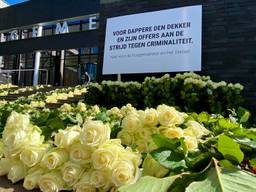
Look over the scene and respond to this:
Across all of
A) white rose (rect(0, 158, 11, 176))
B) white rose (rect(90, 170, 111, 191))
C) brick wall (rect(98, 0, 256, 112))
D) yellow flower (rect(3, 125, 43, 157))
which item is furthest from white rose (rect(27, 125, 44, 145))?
brick wall (rect(98, 0, 256, 112))

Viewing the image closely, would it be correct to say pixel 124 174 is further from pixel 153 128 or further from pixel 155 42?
pixel 155 42

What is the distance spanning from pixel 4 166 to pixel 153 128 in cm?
55

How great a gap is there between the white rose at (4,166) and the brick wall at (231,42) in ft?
26.3

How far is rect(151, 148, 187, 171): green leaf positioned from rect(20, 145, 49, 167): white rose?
1.47 feet

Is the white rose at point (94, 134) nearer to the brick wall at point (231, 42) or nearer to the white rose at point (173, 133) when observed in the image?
the white rose at point (173, 133)

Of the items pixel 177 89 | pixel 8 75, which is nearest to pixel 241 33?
pixel 177 89

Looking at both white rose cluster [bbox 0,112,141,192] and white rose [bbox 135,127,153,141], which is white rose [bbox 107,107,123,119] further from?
white rose cluster [bbox 0,112,141,192]

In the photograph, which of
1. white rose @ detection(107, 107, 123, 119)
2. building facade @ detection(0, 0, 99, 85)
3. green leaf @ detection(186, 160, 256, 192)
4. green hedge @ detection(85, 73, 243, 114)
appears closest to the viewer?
green leaf @ detection(186, 160, 256, 192)

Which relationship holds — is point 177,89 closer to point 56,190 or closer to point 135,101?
point 135,101

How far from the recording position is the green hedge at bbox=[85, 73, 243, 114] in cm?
759

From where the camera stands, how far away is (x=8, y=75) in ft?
90.1

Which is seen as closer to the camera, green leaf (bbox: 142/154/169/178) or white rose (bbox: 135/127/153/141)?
green leaf (bbox: 142/154/169/178)

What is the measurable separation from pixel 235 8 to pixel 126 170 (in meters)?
9.20

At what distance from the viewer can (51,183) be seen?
4.15 ft
